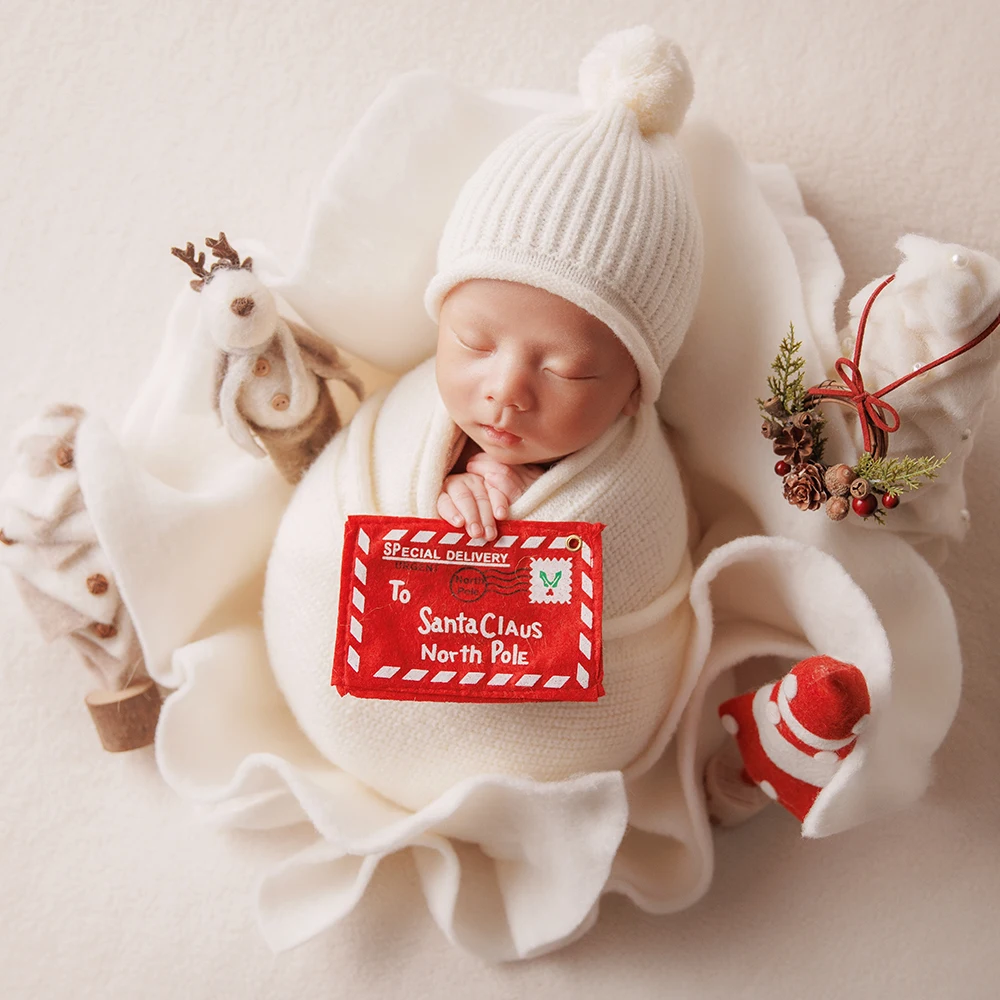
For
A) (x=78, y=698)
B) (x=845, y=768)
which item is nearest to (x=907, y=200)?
(x=845, y=768)

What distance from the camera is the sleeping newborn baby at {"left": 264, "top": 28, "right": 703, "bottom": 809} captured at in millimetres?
918

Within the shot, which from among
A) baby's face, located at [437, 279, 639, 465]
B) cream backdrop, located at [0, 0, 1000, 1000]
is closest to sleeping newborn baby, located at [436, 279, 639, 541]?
baby's face, located at [437, 279, 639, 465]

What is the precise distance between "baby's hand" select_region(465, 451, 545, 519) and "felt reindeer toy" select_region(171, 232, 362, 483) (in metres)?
0.20

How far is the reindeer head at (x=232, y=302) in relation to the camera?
985mm

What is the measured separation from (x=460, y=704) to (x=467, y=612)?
101 mm

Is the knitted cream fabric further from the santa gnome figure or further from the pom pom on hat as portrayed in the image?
the pom pom on hat

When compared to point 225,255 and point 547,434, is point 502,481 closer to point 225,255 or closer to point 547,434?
point 547,434

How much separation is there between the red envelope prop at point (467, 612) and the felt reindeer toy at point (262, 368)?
0.62ft

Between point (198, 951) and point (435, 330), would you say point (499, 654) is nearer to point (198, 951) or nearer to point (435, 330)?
point (435, 330)

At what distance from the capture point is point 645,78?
99 centimetres

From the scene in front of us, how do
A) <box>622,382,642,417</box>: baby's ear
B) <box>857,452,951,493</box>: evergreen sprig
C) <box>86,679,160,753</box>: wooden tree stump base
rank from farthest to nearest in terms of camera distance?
<box>86,679,160,753</box>: wooden tree stump base
<box>622,382,642,417</box>: baby's ear
<box>857,452,951,493</box>: evergreen sprig

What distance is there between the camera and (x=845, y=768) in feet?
3.19

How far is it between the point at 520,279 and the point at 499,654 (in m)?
0.35

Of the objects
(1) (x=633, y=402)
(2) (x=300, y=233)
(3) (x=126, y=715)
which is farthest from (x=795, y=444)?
(3) (x=126, y=715)
